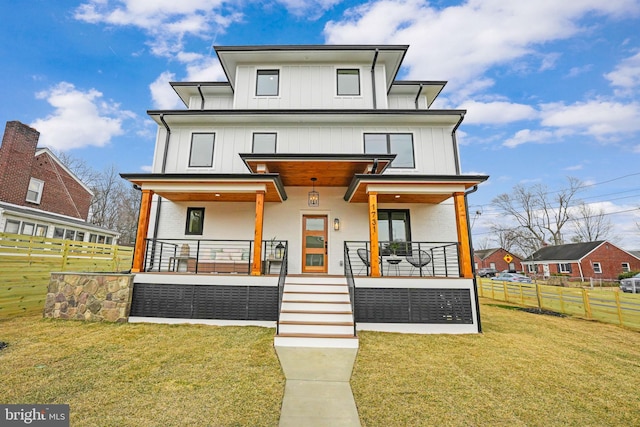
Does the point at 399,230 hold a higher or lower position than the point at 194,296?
higher

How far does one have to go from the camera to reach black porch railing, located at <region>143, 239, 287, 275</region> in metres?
8.25

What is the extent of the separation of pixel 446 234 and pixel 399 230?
1606 mm

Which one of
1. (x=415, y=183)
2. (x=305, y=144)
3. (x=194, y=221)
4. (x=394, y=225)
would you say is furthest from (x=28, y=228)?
(x=415, y=183)

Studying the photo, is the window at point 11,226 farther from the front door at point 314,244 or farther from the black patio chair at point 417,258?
the black patio chair at point 417,258

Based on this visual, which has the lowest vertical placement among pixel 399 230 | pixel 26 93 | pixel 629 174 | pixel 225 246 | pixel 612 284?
pixel 612 284

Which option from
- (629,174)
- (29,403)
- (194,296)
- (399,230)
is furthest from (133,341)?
(629,174)

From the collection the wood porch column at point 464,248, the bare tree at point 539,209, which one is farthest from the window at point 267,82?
the bare tree at point 539,209

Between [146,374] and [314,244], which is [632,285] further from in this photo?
[146,374]

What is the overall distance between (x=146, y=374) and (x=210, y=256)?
503 cm

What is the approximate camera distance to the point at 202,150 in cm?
982

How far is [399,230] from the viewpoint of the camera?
9148mm

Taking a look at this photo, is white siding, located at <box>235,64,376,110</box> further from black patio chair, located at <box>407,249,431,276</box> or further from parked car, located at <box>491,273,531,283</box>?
parked car, located at <box>491,273,531,283</box>

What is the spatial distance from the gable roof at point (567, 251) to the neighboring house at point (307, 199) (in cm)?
2792

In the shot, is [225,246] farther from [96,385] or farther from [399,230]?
[399,230]
